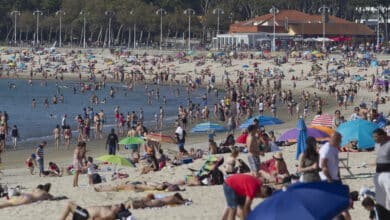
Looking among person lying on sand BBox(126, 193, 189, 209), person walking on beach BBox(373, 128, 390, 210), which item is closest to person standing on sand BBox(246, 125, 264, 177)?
person lying on sand BBox(126, 193, 189, 209)

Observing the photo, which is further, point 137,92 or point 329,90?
point 137,92

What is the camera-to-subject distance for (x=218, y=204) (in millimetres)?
14570

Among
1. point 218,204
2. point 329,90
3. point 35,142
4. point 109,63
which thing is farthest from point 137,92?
point 218,204

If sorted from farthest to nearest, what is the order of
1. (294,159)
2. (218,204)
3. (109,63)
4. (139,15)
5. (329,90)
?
(139,15) → (109,63) → (329,90) → (294,159) → (218,204)

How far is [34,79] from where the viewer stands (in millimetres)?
71438

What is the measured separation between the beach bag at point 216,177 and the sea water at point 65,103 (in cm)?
1877

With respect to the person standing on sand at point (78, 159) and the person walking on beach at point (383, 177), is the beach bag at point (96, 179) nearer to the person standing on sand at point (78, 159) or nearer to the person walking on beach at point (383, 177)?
the person standing on sand at point (78, 159)

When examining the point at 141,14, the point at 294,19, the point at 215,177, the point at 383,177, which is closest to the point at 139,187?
the point at 215,177

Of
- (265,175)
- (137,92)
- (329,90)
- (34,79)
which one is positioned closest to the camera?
(265,175)

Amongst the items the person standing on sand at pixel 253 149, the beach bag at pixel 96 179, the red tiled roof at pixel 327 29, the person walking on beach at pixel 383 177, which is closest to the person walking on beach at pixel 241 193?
the person walking on beach at pixel 383 177

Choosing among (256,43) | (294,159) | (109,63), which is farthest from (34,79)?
(294,159)

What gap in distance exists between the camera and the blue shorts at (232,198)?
448 inches

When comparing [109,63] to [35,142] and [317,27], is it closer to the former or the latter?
[317,27]

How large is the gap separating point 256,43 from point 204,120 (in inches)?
1856
